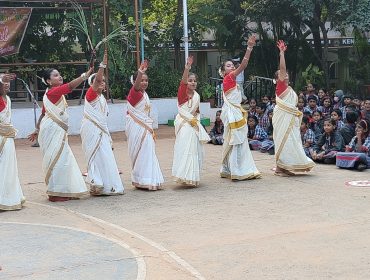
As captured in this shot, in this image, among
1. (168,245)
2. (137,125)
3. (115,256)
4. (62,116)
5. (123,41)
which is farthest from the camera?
(123,41)

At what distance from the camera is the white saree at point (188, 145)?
32.2 ft

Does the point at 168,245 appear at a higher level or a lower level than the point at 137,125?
lower

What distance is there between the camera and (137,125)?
9.77 meters

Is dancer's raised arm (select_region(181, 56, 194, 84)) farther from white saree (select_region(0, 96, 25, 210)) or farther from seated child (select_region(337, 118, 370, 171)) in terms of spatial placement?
seated child (select_region(337, 118, 370, 171))

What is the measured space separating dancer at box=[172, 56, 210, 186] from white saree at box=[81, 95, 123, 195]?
1015 mm

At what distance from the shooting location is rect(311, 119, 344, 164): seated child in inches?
461

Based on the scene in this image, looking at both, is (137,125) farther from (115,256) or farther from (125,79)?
(125,79)

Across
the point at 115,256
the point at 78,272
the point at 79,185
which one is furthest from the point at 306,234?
the point at 79,185

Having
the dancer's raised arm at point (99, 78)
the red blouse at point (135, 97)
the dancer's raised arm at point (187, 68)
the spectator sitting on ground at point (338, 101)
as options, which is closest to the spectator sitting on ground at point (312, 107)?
the spectator sitting on ground at point (338, 101)

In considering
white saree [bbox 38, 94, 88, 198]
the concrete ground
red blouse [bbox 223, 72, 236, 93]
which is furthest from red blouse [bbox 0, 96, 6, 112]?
red blouse [bbox 223, 72, 236, 93]

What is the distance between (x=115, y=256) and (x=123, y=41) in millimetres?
14533

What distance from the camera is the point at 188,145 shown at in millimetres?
9859

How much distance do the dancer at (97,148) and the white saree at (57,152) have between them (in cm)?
28

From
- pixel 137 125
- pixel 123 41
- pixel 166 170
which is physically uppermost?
pixel 123 41
